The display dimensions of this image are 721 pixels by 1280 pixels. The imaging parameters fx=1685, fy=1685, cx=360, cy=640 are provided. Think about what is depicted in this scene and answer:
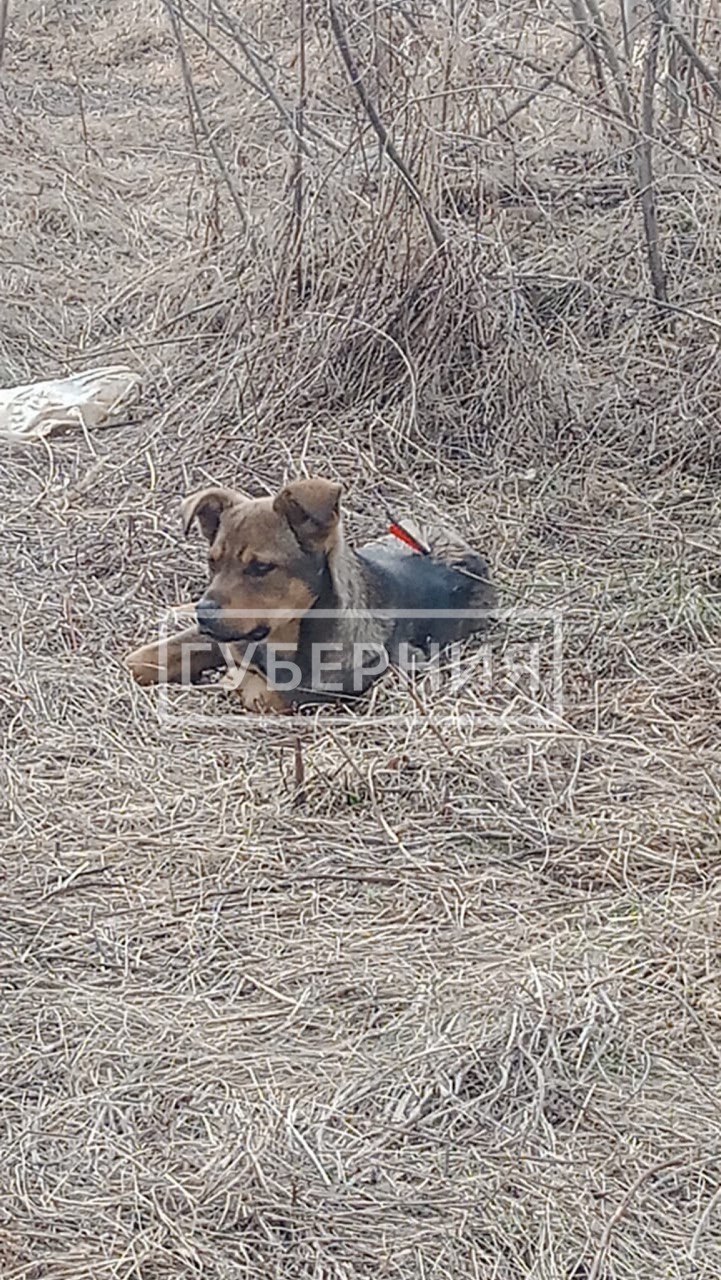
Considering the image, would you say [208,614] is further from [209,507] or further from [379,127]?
[379,127]

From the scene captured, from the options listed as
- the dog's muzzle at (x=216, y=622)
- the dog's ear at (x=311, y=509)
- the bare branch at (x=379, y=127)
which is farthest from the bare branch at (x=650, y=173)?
the dog's muzzle at (x=216, y=622)

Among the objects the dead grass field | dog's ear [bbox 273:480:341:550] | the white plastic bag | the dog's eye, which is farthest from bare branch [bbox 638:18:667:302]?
the dog's eye

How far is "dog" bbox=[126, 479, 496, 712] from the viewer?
515cm

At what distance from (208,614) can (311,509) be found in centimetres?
46

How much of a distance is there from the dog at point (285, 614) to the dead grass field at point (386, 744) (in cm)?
14

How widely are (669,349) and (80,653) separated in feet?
9.69

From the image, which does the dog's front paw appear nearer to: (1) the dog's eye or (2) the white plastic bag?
(1) the dog's eye

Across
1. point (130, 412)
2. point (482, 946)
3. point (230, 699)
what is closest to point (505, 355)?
point (130, 412)

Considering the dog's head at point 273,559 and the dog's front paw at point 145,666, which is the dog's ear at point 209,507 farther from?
the dog's front paw at point 145,666

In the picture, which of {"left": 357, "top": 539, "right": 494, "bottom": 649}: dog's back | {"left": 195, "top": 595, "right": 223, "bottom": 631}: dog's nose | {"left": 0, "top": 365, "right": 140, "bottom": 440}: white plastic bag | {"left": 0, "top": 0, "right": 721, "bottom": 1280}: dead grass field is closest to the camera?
{"left": 0, "top": 0, "right": 721, "bottom": 1280}: dead grass field

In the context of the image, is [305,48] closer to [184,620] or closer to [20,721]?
[184,620]

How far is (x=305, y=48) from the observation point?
7336 mm

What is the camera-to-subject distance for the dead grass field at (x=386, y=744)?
3248 millimetres

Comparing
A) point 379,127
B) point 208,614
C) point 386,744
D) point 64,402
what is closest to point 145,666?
point 208,614
